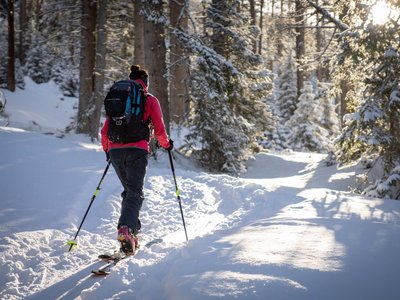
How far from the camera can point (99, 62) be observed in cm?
1416

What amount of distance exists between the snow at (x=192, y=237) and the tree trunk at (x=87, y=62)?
4.98 metres

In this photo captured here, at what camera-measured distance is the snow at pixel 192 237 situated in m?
3.39

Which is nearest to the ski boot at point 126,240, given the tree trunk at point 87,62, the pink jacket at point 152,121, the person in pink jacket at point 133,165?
the person in pink jacket at point 133,165

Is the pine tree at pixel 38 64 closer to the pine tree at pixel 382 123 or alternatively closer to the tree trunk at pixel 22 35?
the tree trunk at pixel 22 35

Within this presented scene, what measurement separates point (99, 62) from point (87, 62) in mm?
561

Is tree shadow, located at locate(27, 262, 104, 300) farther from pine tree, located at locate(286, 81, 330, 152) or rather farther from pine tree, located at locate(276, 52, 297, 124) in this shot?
pine tree, located at locate(276, 52, 297, 124)

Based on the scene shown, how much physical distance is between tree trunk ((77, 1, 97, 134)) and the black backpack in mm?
10040

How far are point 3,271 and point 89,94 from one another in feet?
36.8

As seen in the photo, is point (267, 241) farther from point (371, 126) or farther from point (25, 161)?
point (25, 161)

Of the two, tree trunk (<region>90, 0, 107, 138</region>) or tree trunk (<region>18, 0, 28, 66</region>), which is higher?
tree trunk (<region>18, 0, 28, 66</region>)

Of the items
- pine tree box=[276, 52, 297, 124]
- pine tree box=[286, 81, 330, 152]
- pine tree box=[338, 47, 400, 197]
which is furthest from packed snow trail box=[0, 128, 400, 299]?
pine tree box=[276, 52, 297, 124]

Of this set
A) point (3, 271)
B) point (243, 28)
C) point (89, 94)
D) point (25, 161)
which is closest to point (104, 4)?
point (89, 94)

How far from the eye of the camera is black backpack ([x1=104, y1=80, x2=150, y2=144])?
444 centimetres

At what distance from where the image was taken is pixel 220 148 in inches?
521
